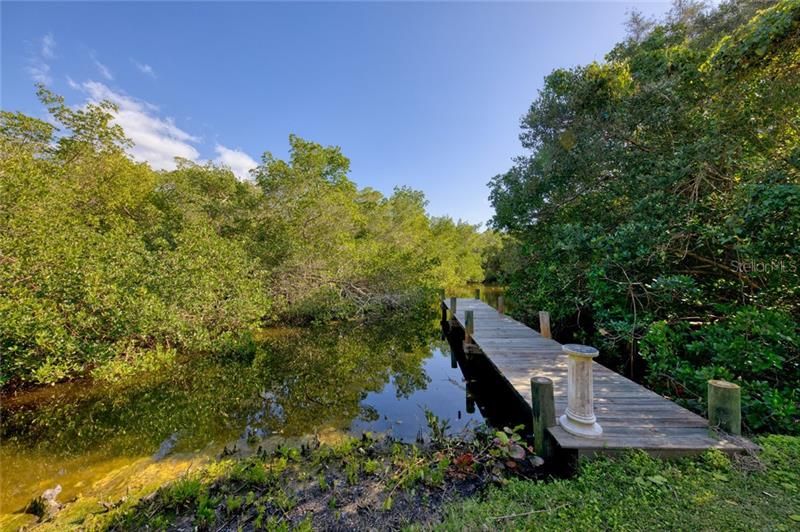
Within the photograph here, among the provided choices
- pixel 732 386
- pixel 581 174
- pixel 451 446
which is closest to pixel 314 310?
pixel 451 446

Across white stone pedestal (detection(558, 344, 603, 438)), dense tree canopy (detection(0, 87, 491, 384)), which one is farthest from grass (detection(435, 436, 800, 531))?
dense tree canopy (detection(0, 87, 491, 384))

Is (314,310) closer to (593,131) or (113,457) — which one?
(113,457)

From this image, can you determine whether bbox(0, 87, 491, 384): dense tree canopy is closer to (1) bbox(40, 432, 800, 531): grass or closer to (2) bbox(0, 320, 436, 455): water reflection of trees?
(2) bbox(0, 320, 436, 455): water reflection of trees

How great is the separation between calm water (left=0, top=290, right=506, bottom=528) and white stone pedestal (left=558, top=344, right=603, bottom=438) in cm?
202

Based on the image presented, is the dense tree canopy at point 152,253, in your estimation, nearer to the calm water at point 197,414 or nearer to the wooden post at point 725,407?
the calm water at point 197,414

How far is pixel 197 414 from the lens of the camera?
5223 millimetres

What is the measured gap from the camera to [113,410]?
5.21m

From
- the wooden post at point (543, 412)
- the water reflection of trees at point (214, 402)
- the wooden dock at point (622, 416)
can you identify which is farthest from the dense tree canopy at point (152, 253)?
the wooden dock at point (622, 416)

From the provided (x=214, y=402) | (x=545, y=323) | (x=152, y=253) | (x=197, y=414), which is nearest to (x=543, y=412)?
(x=545, y=323)

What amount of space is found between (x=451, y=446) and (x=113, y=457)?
4501 millimetres

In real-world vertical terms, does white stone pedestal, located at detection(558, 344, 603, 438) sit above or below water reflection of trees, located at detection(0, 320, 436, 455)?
above

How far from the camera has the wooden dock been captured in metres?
2.78

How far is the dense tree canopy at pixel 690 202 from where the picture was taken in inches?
141

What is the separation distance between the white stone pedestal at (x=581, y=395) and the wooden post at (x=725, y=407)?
3.48 ft
